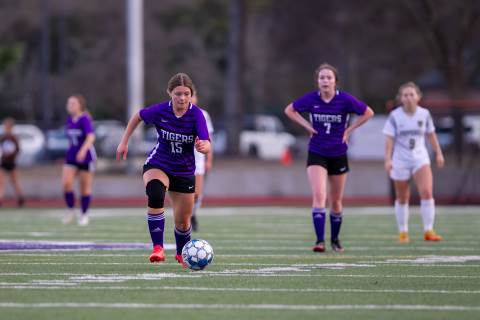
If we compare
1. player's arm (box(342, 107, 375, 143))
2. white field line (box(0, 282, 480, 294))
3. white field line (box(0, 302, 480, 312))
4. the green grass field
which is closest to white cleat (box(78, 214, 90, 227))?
the green grass field

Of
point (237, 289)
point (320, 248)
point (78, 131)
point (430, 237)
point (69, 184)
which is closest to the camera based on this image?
point (237, 289)

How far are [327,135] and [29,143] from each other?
3099 centimetres

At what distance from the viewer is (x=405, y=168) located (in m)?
15.9

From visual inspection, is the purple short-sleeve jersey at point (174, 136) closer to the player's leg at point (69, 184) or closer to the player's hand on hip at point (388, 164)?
the player's hand on hip at point (388, 164)

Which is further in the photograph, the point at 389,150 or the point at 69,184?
the point at 69,184

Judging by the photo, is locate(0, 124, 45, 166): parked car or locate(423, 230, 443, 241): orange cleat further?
locate(0, 124, 45, 166): parked car

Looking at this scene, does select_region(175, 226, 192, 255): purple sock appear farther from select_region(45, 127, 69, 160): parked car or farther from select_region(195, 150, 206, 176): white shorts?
select_region(45, 127, 69, 160): parked car

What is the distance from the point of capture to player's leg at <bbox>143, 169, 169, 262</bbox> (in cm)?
1170

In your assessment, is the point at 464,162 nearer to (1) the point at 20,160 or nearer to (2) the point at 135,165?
(2) the point at 135,165

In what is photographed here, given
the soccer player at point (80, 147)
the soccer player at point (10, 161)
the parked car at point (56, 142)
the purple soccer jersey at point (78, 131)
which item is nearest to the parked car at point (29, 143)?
the parked car at point (56, 142)

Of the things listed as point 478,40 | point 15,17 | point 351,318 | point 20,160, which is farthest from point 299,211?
point 15,17

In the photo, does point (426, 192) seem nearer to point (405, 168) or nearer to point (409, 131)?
point (405, 168)

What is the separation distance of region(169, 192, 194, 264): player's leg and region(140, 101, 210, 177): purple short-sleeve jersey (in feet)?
0.81

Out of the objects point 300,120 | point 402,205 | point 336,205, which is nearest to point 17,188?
point 402,205
